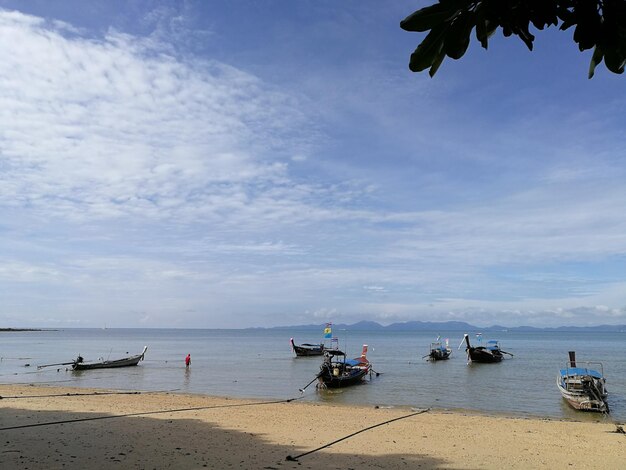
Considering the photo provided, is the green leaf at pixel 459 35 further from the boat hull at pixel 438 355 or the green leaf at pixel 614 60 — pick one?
the boat hull at pixel 438 355

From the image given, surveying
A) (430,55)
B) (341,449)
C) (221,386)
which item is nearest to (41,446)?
(341,449)

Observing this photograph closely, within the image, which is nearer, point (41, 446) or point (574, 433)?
point (41, 446)

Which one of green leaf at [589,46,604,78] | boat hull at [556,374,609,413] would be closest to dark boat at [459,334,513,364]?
boat hull at [556,374,609,413]

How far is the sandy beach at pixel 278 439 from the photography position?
10875 mm

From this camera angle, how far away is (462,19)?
78.0 inches

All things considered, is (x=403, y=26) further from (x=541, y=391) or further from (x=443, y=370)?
(x=443, y=370)

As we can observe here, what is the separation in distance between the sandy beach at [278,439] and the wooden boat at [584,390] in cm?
398

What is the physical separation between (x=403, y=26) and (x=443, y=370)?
155 ft

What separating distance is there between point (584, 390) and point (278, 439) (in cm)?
1720

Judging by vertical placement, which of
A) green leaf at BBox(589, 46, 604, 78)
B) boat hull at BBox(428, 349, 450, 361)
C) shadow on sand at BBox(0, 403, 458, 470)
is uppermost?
green leaf at BBox(589, 46, 604, 78)

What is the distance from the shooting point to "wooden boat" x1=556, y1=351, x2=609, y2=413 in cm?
2248

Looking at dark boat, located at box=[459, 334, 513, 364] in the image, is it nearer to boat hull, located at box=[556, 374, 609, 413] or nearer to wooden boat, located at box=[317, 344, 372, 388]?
wooden boat, located at box=[317, 344, 372, 388]

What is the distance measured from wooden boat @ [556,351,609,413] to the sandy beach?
3.98m

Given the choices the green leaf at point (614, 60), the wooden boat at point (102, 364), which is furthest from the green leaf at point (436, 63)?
the wooden boat at point (102, 364)
